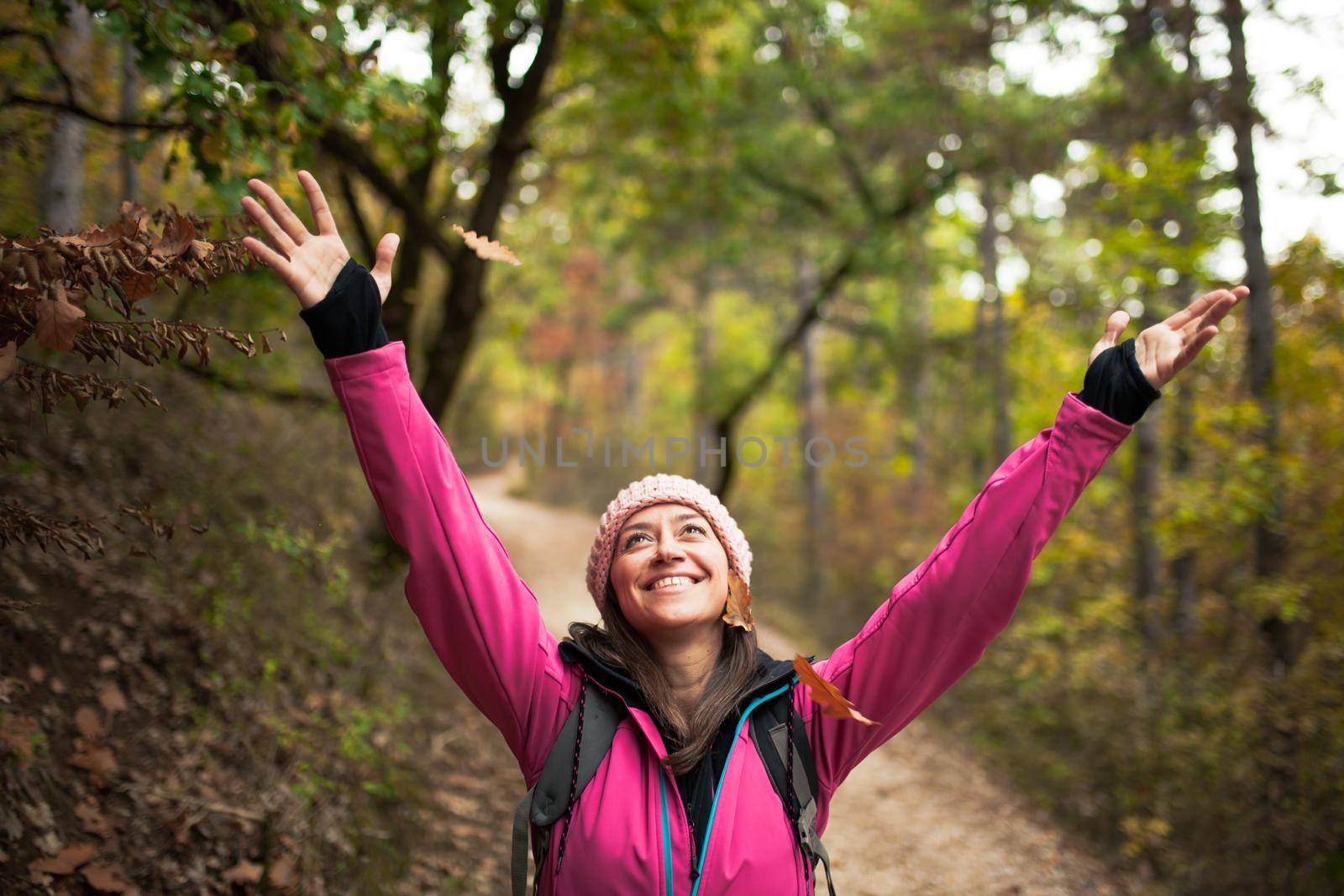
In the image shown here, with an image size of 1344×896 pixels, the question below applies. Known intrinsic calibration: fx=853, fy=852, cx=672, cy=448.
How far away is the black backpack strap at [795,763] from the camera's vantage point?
6.95 ft

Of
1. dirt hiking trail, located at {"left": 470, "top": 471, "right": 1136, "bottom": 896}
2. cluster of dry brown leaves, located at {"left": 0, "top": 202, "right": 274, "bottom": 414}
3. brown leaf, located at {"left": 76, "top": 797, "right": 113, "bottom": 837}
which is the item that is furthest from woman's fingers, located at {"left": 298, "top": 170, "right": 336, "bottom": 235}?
dirt hiking trail, located at {"left": 470, "top": 471, "right": 1136, "bottom": 896}

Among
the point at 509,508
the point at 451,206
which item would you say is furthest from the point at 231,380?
the point at 509,508

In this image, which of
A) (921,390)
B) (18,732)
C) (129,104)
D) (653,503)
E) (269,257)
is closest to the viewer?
(269,257)

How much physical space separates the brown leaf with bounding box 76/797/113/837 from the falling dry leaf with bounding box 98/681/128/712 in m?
0.63

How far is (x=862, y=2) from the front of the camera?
11297mm

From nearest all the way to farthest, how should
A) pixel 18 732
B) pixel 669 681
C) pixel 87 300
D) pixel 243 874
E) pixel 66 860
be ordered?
pixel 87 300
pixel 669 681
pixel 66 860
pixel 18 732
pixel 243 874

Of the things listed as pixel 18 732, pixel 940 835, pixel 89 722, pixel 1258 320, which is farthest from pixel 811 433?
pixel 18 732

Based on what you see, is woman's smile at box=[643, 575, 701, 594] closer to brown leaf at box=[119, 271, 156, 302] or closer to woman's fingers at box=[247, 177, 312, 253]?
woman's fingers at box=[247, 177, 312, 253]

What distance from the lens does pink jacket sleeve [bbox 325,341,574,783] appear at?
1.98 meters

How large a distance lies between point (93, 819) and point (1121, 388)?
13.3ft

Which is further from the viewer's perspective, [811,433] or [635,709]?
[811,433]

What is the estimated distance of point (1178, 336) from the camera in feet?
6.98

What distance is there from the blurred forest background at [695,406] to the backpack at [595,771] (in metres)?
1.39

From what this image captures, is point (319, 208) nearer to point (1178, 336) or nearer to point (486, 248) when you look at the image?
point (486, 248)
